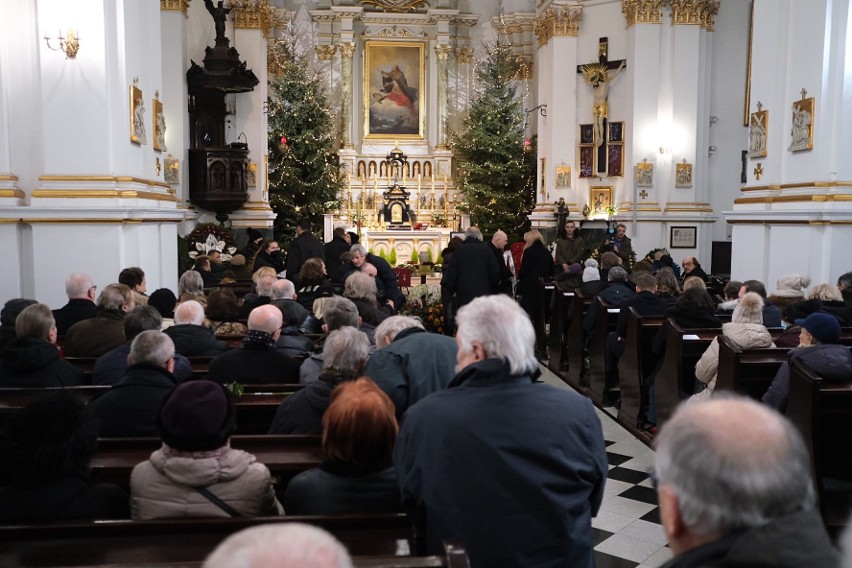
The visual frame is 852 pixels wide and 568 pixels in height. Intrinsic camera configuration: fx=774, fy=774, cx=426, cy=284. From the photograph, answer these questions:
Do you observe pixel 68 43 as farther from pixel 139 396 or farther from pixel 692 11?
pixel 692 11

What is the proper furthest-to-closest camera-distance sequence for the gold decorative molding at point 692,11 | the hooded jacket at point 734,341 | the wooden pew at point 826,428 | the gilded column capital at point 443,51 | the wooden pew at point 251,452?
the gilded column capital at point 443,51 → the gold decorative molding at point 692,11 → the hooded jacket at point 734,341 → the wooden pew at point 826,428 → the wooden pew at point 251,452

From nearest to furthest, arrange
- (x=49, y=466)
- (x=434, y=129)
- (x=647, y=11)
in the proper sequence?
(x=49, y=466) → (x=647, y=11) → (x=434, y=129)

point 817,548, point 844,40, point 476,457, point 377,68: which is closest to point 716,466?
point 817,548

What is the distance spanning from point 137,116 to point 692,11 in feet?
41.4

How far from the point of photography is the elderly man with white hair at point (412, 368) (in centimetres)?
A: 401

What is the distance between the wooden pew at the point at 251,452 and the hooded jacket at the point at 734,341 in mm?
3314

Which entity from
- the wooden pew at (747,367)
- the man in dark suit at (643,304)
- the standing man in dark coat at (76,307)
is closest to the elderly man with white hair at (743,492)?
the wooden pew at (747,367)

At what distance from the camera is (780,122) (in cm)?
1029

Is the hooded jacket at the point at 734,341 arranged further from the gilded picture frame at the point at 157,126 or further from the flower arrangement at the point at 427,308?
the gilded picture frame at the point at 157,126

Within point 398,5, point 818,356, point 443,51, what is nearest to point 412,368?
point 818,356

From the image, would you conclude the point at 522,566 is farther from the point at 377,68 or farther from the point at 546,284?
the point at 377,68

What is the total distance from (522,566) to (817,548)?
1.38m

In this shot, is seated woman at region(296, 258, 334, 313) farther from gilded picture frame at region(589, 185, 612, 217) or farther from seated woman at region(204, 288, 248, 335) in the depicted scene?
gilded picture frame at region(589, 185, 612, 217)

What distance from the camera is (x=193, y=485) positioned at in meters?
2.80
